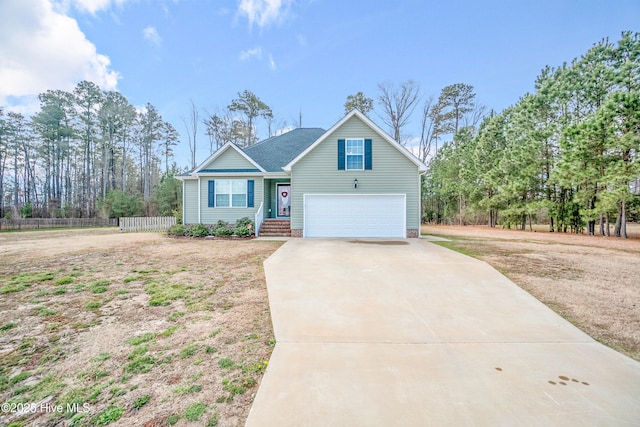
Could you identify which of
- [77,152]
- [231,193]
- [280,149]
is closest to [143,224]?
[231,193]

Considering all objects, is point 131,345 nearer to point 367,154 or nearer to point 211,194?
point 367,154

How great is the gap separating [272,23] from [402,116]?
51.9ft

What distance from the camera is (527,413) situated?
86.7 inches

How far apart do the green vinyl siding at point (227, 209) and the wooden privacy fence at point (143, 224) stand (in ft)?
17.0

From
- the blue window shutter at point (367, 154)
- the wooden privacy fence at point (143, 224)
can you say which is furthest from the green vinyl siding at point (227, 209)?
the blue window shutter at point (367, 154)

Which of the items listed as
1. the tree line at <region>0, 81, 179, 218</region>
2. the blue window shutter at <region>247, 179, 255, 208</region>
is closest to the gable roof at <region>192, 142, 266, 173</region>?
the blue window shutter at <region>247, 179, 255, 208</region>

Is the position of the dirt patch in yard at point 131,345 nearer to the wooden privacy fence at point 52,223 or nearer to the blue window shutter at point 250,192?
the blue window shutter at point 250,192

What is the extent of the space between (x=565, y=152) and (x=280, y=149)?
16.8 m

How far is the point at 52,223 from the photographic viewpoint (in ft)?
79.4

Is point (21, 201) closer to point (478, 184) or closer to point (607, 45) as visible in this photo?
point (478, 184)

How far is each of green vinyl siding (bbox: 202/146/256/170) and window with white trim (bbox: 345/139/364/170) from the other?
16.8ft

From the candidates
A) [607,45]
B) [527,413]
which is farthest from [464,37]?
[527,413]

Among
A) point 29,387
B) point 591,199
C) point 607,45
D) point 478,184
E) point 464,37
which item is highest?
point 464,37

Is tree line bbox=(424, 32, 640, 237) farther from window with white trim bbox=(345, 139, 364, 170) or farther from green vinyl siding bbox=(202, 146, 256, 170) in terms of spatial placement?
green vinyl siding bbox=(202, 146, 256, 170)
